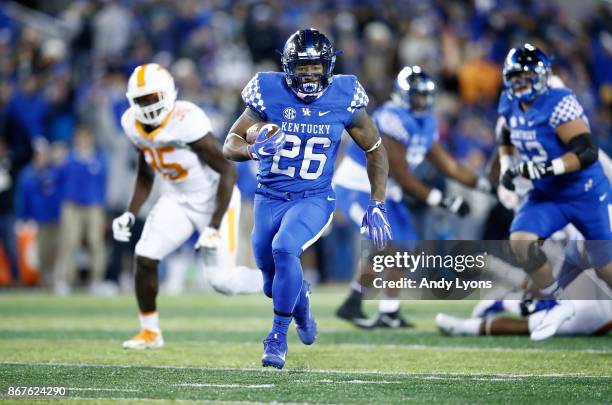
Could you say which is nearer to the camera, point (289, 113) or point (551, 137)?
point (289, 113)

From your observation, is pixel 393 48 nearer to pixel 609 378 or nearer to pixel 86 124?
pixel 86 124

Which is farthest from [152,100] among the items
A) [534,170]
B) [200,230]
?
[534,170]

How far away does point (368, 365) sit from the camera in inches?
237

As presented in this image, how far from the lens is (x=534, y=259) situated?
6832 millimetres

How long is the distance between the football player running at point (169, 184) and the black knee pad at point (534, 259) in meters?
1.93

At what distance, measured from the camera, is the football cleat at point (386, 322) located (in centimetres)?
827

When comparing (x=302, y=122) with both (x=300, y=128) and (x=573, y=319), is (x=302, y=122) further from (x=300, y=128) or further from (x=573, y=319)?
(x=573, y=319)

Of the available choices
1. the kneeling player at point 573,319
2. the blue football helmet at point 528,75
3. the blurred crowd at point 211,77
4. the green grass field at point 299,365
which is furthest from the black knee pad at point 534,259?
the blurred crowd at point 211,77

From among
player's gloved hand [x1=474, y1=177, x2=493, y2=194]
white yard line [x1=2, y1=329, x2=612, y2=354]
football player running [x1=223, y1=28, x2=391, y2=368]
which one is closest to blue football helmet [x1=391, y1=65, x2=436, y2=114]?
player's gloved hand [x1=474, y1=177, x2=493, y2=194]

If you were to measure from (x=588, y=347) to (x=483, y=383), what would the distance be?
6.04ft

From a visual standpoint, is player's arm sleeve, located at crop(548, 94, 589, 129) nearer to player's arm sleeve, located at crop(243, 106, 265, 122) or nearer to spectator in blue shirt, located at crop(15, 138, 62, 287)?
player's arm sleeve, located at crop(243, 106, 265, 122)

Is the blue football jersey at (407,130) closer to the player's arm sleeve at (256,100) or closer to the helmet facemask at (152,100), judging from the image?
the helmet facemask at (152,100)

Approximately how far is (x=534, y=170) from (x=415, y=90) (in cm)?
193

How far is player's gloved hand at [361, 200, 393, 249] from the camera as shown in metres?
5.75
